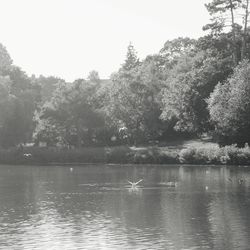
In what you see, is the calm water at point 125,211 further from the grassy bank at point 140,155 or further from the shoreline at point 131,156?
the grassy bank at point 140,155

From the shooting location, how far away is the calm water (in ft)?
115

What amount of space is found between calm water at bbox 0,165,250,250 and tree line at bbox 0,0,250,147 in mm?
14723

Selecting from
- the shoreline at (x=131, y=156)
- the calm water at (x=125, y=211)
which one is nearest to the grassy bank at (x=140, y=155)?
the shoreline at (x=131, y=156)

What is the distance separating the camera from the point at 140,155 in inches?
3821

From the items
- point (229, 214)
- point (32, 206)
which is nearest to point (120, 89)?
point (32, 206)

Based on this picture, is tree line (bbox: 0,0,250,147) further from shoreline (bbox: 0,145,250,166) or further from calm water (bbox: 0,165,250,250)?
calm water (bbox: 0,165,250,250)

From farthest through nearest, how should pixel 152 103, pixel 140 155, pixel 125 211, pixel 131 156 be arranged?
pixel 152 103 → pixel 131 156 → pixel 140 155 → pixel 125 211

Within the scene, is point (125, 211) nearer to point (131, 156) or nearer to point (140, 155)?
Answer: point (140, 155)

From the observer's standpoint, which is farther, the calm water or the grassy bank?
the grassy bank

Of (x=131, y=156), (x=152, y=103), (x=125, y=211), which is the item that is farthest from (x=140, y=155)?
(x=125, y=211)

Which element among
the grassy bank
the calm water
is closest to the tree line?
the grassy bank

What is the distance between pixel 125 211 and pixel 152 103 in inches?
2566

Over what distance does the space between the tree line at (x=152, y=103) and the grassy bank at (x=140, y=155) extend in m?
3.85

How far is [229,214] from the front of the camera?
44.2m
